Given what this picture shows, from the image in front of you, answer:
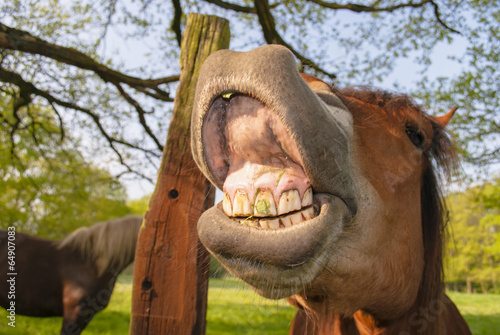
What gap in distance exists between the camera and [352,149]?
1281 mm

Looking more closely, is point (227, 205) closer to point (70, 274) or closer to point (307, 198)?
point (307, 198)

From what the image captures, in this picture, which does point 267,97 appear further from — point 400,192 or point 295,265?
point 400,192

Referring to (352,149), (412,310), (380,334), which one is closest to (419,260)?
(412,310)

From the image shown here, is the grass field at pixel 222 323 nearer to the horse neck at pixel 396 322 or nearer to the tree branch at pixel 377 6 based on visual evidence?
the horse neck at pixel 396 322

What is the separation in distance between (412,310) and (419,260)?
0.33 meters

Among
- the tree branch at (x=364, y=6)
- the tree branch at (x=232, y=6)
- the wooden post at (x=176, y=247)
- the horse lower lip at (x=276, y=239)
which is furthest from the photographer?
the tree branch at (x=364, y=6)

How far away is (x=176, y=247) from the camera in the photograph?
6.54ft

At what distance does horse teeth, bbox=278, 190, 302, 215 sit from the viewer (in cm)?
98

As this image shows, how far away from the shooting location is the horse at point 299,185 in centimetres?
99

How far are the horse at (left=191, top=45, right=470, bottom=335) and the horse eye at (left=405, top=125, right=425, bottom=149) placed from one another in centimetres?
17

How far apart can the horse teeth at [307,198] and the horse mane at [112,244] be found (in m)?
5.22

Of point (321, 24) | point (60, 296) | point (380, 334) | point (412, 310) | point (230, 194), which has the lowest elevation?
point (60, 296)

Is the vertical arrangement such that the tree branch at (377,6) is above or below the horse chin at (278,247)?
above

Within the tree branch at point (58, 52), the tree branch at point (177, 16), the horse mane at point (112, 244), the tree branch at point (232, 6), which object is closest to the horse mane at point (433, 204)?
the horse mane at point (112, 244)
